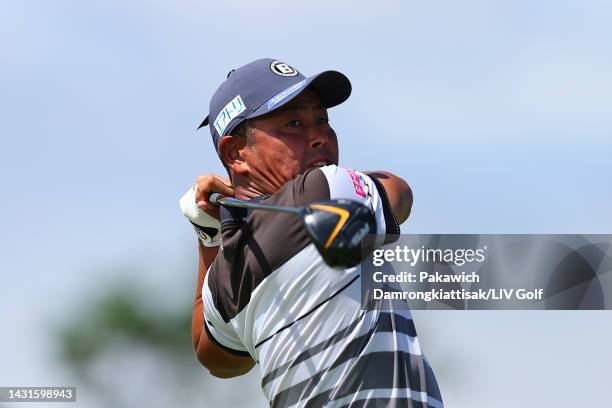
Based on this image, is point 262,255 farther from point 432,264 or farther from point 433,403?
point 432,264

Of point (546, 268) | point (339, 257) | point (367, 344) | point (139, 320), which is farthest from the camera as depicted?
point (139, 320)

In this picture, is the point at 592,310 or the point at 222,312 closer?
the point at 222,312

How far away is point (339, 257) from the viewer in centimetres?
513

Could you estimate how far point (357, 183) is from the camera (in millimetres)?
6113

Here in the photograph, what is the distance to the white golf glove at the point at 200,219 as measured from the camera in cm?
703

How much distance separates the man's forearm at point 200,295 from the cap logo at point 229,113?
865 mm

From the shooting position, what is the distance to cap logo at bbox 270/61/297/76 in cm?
668

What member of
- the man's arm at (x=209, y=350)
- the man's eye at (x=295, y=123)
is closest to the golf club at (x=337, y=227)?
the man's eye at (x=295, y=123)

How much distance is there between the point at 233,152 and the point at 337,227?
5.33 ft

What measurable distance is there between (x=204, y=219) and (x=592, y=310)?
116 inches

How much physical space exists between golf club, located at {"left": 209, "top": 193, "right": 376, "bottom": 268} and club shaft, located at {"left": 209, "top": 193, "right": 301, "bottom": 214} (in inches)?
0.5

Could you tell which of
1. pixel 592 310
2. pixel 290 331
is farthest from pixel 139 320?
pixel 290 331

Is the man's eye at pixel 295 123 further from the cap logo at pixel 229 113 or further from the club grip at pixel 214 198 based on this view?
the club grip at pixel 214 198

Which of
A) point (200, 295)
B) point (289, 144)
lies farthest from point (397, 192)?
point (200, 295)
